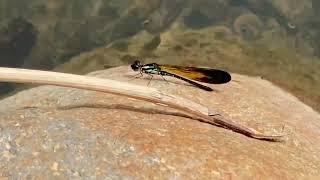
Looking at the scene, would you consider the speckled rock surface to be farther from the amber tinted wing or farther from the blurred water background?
the blurred water background

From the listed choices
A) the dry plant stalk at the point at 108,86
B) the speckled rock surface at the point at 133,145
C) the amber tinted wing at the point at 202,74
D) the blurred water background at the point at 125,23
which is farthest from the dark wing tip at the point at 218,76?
the blurred water background at the point at 125,23

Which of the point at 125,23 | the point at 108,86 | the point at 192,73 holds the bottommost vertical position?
the point at 125,23

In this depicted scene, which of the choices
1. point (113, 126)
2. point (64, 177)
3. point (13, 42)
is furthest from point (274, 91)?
point (13, 42)

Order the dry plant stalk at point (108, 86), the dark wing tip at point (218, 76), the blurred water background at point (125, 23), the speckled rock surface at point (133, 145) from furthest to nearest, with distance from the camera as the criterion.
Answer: the blurred water background at point (125, 23) → the dark wing tip at point (218, 76) → the dry plant stalk at point (108, 86) → the speckled rock surface at point (133, 145)

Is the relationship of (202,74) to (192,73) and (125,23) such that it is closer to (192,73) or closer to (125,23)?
(192,73)

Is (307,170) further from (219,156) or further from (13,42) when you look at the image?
(13,42)

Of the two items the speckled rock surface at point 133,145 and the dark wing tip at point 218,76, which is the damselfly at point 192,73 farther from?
the speckled rock surface at point 133,145

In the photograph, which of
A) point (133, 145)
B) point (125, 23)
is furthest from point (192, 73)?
point (125, 23)

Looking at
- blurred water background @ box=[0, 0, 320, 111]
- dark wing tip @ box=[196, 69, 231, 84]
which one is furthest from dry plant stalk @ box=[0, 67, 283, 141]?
blurred water background @ box=[0, 0, 320, 111]
